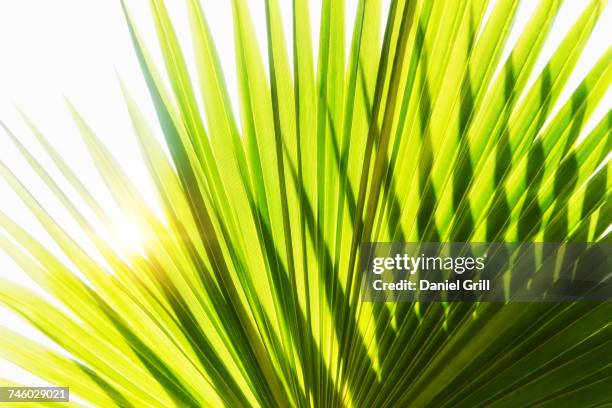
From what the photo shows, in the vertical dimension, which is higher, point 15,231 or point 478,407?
point 15,231

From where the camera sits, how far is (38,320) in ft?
3.06

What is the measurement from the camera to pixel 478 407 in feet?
2.86

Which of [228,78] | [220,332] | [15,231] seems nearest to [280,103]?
[228,78]

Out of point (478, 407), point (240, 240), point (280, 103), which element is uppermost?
point (280, 103)

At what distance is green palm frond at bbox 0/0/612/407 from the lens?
82 centimetres

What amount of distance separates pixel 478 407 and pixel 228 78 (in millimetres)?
688

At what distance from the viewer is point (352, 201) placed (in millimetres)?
853

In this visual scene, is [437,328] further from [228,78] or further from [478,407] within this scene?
[228,78]

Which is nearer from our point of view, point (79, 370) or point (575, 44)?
point (575, 44)

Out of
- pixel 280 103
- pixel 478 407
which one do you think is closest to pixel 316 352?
pixel 478 407

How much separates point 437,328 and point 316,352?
7.9 inches

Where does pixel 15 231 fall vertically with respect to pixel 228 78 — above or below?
below

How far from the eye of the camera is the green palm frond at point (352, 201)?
0.82m

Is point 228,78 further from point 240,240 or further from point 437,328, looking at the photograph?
point 437,328
